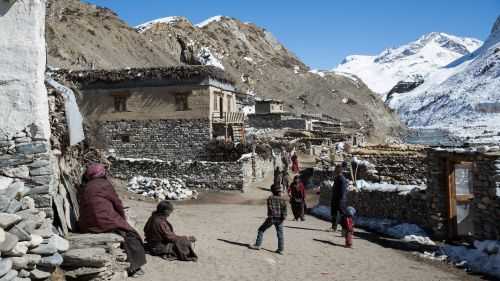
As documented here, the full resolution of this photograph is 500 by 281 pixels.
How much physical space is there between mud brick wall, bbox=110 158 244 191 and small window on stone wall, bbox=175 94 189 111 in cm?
491

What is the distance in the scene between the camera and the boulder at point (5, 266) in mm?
5035

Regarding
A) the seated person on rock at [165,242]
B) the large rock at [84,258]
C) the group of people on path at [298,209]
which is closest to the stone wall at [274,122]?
the group of people on path at [298,209]

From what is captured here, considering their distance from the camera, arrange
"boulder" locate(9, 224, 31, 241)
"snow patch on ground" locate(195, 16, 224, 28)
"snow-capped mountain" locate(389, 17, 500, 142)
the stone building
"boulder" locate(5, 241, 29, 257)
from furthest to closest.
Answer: "snow-capped mountain" locate(389, 17, 500, 142)
"snow patch on ground" locate(195, 16, 224, 28)
the stone building
"boulder" locate(9, 224, 31, 241)
"boulder" locate(5, 241, 29, 257)

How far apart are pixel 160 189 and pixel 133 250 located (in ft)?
42.1

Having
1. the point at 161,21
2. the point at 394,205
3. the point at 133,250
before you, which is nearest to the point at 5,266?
the point at 133,250

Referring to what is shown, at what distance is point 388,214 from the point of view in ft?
45.9

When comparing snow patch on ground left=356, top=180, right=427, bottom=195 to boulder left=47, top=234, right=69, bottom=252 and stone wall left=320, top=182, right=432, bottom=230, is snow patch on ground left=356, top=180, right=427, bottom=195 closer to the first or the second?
stone wall left=320, top=182, right=432, bottom=230

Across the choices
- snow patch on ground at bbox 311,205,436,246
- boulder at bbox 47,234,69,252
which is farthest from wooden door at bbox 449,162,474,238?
boulder at bbox 47,234,69,252

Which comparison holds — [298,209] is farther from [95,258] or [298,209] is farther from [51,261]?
[51,261]

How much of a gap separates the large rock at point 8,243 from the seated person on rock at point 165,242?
3291 millimetres

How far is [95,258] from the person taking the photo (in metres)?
6.46

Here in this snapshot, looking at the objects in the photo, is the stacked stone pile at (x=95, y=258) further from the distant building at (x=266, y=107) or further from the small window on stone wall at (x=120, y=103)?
the distant building at (x=266, y=107)

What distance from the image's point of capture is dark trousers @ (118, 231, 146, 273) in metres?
7.24

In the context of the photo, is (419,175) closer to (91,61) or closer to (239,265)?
(239,265)
